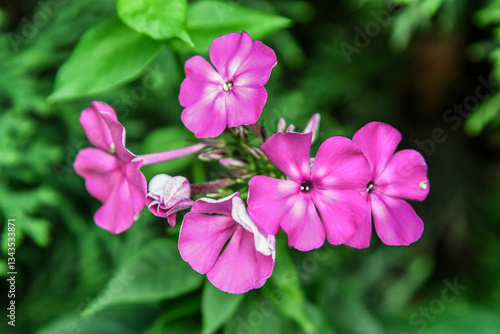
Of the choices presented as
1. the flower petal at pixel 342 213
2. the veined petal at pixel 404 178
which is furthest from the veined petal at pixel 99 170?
the veined petal at pixel 404 178

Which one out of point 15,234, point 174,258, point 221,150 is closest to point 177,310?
point 174,258

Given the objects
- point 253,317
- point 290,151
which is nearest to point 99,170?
point 290,151

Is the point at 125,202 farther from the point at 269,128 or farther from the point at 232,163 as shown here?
the point at 269,128

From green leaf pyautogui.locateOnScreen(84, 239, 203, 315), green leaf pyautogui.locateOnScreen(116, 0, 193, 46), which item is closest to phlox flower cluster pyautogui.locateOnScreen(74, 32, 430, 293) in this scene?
green leaf pyautogui.locateOnScreen(116, 0, 193, 46)

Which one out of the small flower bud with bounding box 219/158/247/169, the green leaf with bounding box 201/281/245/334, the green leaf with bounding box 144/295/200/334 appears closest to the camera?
the small flower bud with bounding box 219/158/247/169

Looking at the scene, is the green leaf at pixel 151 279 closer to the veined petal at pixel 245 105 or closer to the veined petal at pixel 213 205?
the veined petal at pixel 213 205

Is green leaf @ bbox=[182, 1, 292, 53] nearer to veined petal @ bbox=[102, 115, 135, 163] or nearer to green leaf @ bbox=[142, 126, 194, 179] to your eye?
green leaf @ bbox=[142, 126, 194, 179]

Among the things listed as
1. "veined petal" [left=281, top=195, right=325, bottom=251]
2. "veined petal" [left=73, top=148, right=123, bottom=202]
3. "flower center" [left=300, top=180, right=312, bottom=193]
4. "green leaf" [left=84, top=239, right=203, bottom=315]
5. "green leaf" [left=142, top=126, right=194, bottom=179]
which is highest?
"flower center" [left=300, top=180, right=312, bottom=193]
